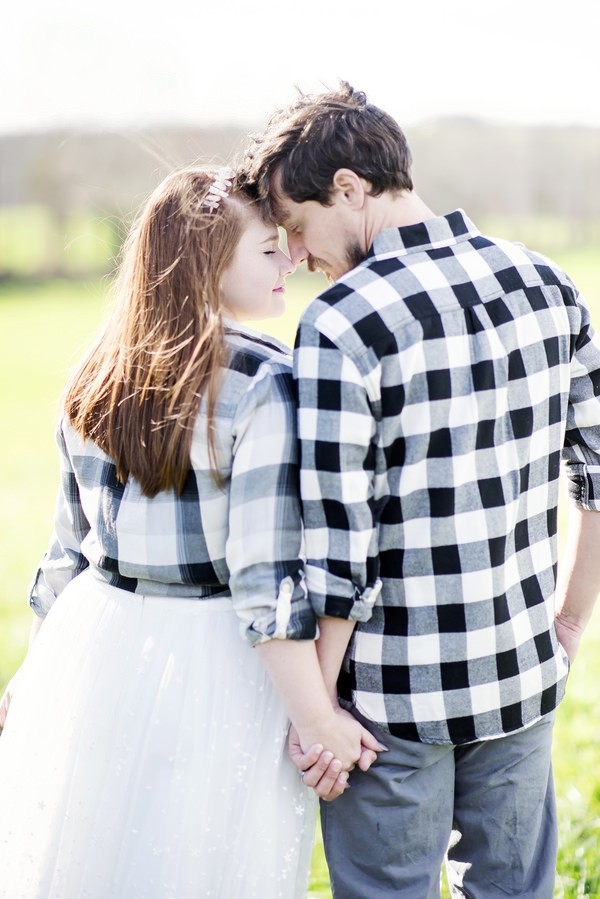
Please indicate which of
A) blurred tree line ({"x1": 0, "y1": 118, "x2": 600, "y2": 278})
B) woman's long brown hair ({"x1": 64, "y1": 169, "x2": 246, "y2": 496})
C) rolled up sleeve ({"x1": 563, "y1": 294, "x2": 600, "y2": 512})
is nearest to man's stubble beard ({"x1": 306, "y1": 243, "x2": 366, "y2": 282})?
woman's long brown hair ({"x1": 64, "y1": 169, "x2": 246, "y2": 496})

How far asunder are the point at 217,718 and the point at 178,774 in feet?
0.41

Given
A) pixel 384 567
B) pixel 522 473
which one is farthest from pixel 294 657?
pixel 522 473

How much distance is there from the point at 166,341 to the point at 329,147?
0.45 meters

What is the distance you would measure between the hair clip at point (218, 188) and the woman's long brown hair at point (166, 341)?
11 mm

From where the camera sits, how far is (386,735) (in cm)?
174

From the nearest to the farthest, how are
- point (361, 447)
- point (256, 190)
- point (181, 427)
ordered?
1. point (361, 447)
2. point (181, 427)
3. point (256, 190)

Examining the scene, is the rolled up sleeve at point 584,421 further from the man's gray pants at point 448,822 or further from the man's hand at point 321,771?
the man's hand at point 321,771

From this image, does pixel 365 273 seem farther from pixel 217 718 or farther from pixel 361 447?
pixel 217 718

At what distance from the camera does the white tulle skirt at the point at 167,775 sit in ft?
5.91

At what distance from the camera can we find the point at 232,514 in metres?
1.67

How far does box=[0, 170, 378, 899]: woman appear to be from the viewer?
5.56ft

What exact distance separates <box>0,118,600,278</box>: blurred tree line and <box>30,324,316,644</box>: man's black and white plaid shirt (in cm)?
2407

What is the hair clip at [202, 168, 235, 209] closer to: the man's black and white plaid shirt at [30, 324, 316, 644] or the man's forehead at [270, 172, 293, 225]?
the man's forehead at [270, 172, 293, 225]

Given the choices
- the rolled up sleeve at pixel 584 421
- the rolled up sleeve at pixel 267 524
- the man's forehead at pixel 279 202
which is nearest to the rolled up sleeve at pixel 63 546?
the rolled up sleeve at pixel 267 524
